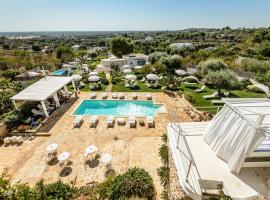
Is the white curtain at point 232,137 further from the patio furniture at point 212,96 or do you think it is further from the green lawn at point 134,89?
the green lawn at point 134,89

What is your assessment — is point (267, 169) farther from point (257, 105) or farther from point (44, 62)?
point (44, 62)

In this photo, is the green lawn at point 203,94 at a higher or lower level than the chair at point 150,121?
lower

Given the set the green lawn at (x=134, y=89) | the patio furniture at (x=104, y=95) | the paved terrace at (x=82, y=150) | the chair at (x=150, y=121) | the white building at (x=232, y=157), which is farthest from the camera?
the green lawn at (x=134, y=89)

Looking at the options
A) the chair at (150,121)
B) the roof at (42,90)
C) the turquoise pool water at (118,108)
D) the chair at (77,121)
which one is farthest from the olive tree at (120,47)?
the chair at (150,121)

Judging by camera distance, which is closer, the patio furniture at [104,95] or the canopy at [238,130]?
the canopy at [238,130]

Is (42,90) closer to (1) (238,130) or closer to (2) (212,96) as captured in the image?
(1) (238,130)

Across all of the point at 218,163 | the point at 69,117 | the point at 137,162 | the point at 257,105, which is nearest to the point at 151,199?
the point at 137,162

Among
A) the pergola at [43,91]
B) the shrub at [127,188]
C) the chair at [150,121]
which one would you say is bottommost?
the chair at [150,121]
